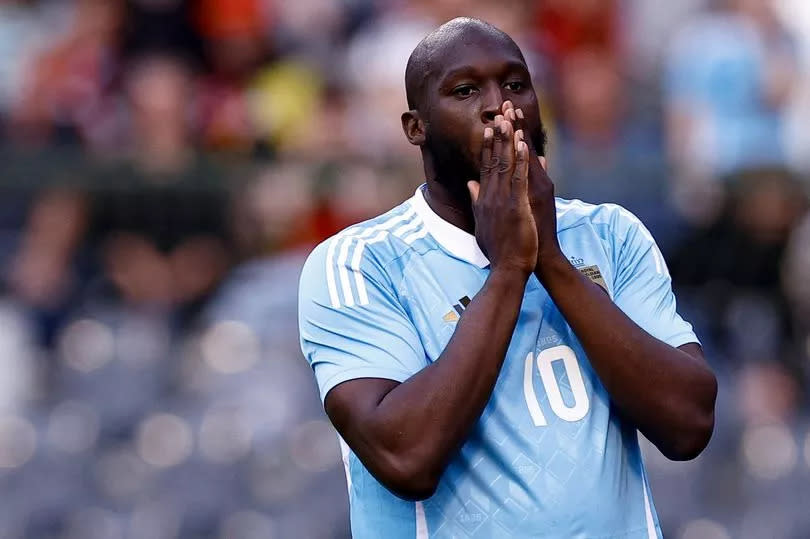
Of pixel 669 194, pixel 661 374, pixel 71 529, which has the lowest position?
pixel 71 529

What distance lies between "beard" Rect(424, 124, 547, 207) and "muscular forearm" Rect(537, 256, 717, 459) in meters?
0.28

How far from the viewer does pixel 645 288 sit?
328 cm

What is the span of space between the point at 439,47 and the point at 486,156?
0.97ft

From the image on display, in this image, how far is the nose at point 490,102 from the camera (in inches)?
121

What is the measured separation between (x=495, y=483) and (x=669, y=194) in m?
6.09

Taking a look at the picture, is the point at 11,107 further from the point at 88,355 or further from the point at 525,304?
the point at 525,304

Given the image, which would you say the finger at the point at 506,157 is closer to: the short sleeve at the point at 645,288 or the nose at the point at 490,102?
the nose at the point at 490,102

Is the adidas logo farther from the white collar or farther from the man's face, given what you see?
the man's face

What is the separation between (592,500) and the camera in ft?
9.85

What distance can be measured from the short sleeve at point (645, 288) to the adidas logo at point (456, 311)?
0.36m

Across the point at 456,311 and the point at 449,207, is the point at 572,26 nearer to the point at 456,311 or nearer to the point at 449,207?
the point at 449,207

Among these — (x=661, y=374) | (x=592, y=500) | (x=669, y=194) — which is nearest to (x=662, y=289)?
(x=661, y=374)

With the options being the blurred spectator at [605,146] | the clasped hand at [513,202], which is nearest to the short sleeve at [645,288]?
the clasped hand at [513,202]

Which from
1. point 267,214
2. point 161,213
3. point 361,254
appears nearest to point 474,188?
point 361,254
